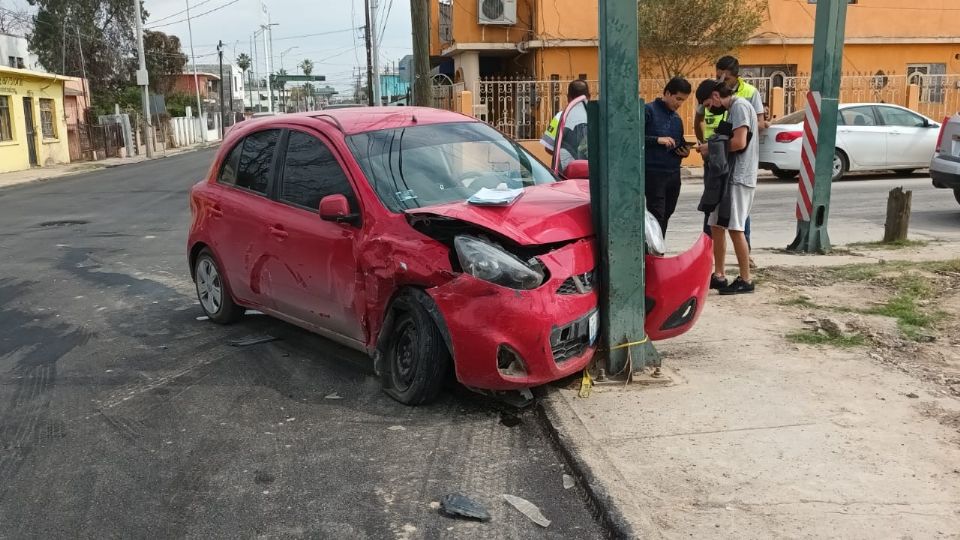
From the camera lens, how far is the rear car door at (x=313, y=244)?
16.5ft

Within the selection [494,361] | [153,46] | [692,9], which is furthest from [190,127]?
[494,361]

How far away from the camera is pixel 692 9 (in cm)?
2109

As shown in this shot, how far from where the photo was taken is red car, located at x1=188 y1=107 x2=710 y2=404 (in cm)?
428

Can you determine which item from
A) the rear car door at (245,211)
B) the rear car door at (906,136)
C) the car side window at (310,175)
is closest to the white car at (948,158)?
the rear car door at (906,136)

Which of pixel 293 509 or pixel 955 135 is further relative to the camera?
pixel 955 135

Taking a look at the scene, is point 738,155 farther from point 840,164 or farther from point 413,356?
point 840,164

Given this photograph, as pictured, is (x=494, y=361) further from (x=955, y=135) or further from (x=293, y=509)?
(x=955, y=135)

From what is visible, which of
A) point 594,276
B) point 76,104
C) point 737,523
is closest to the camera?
point 737,523

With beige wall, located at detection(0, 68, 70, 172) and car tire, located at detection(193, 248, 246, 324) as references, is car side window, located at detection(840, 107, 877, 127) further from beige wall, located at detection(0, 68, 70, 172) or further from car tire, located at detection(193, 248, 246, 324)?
beige wall, located at detection(0, 68, 70, 172)

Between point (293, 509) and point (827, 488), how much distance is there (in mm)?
2293

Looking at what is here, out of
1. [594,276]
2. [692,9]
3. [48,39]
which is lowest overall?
[594,276]

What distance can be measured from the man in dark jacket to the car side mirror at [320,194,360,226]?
282 cm

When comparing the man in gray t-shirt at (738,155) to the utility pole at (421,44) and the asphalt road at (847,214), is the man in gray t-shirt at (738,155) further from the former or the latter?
the utility pole at (421,44)

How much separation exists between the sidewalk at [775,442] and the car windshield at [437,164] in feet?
4.69
